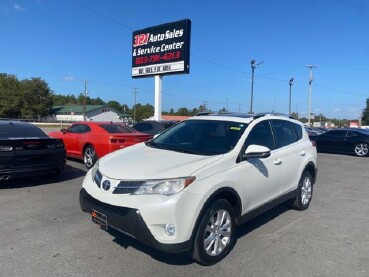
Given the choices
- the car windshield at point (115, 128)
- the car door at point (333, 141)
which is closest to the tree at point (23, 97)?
the car door at point (333, 141)

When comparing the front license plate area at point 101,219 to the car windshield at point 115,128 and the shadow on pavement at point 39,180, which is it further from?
the car windshield at point 115,128

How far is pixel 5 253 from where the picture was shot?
13.4ft

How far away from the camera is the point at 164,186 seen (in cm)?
365

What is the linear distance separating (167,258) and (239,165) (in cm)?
143

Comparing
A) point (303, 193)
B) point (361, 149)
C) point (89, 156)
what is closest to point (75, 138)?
point (89, 156)

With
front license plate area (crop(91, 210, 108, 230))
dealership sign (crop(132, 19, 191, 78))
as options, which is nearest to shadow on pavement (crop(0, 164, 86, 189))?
front license plate area (crop(91, 210, 108, 230))

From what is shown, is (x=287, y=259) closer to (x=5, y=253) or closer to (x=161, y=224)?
(x=161, y=224)

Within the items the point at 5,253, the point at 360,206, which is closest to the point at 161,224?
the point at 5,253

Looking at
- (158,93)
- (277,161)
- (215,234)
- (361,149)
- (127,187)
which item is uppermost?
(158,93)

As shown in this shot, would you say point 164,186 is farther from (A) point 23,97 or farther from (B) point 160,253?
(A) point 23,97

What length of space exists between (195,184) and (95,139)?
6.98 metres

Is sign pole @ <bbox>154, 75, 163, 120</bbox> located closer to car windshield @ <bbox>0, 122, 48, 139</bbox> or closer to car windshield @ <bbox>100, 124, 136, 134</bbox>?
car windshield @ <bbox>100, 124, 136, 134</bbox>

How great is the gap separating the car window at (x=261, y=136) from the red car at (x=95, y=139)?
554 centimetres

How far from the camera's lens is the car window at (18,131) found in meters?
7.60
